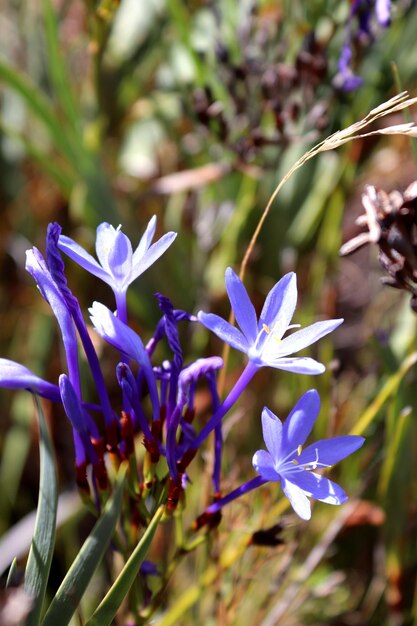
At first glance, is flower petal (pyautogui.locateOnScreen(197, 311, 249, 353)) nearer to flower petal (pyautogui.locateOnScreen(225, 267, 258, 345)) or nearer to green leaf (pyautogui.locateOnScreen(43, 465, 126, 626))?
flower petal (pyautogui.locateOnScreen(225, 267, 258, 345))

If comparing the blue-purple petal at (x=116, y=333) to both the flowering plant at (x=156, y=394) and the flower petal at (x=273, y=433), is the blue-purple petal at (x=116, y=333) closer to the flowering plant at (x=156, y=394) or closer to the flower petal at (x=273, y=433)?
the flowering plant at (x=156, y=394)

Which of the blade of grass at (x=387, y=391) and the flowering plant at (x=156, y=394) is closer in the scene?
the flowering plant at (x=156, y=394)

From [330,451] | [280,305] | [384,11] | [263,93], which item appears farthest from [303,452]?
[263,93]

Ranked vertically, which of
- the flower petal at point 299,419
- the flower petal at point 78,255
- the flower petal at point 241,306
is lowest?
the flower petal at point 299,419

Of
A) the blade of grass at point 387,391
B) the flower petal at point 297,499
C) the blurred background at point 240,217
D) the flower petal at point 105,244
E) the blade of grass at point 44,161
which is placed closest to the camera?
the flower petal at point 297,499

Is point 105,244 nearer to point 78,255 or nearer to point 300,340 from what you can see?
point 78,255

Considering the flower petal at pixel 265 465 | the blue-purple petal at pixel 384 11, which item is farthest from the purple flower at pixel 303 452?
the blue-purple petal at pixel 384 11

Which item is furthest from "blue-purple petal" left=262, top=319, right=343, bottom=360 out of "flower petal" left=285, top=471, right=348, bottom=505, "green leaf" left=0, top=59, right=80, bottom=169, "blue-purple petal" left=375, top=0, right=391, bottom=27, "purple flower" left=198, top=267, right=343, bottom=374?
"green leaf" left=0, top=59, right=80, bottom=169
